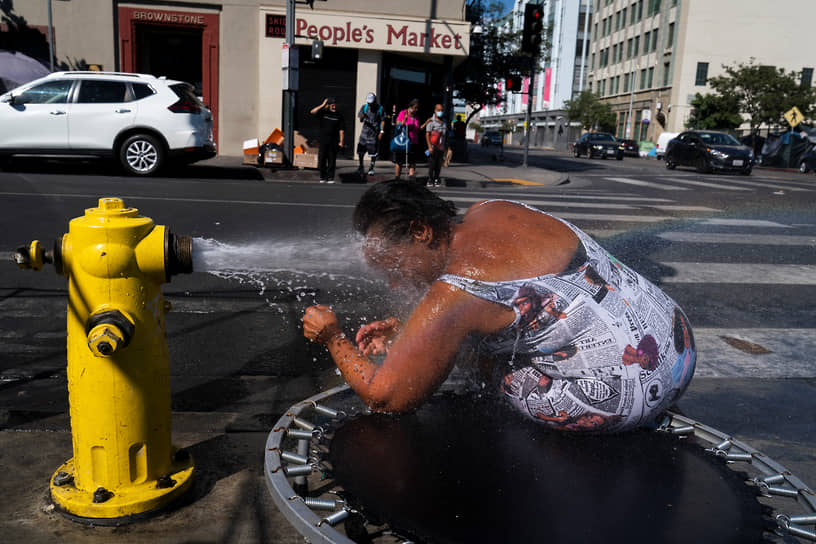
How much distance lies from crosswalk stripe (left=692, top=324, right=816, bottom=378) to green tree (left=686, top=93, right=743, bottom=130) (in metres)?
42.5

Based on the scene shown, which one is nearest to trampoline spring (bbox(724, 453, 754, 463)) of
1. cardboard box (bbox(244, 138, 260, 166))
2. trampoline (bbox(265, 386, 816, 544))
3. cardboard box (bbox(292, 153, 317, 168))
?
trampoline (bbox(265, 386, 816, 544))

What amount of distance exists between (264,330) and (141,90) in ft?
31.6

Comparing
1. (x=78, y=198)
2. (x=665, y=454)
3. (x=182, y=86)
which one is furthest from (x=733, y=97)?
(x=665, y=454)

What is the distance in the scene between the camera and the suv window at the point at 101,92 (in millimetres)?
11992

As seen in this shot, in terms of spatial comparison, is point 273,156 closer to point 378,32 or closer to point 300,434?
point 378,32

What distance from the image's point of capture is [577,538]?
1796 mm

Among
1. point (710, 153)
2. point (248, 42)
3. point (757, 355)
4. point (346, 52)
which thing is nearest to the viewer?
point (757, 355)

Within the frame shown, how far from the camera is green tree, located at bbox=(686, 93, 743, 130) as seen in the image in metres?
42.1

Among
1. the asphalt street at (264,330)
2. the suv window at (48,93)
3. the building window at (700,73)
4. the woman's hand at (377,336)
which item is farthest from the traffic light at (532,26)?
the building window at (700,73)

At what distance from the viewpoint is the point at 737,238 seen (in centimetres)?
780

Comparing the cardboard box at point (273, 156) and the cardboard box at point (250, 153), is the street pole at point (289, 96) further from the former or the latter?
the cardboard box at point (250, 153)

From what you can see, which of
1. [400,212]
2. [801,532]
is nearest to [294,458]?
[400,212]

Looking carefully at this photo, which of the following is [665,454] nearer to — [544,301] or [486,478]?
[486,478]

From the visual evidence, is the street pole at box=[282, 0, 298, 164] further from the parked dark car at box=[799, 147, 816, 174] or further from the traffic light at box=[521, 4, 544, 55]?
the parked dark car at box=[799, 147, 816, 174]
